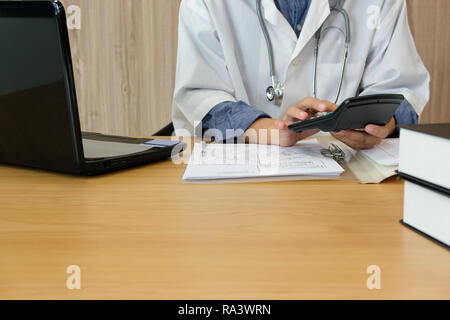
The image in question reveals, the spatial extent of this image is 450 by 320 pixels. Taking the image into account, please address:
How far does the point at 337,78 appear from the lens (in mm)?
1333

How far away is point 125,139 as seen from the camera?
3.25 ft

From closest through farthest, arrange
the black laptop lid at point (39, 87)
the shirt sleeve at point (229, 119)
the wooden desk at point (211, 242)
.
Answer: the wooden desk at point (211, 242)
the black laptop lid at point (39, 87)
the shirt sleeve at point (229, 119)

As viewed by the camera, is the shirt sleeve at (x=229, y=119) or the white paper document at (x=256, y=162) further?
the shirt sleeve at (x=229, y=119)

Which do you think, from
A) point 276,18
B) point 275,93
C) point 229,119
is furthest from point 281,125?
point 276,18

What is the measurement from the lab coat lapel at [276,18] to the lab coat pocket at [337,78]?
0.41 ft

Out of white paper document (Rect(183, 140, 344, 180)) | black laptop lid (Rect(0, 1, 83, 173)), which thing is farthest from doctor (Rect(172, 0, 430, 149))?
black laptop lid (Rect(0, 1, 83, 173))

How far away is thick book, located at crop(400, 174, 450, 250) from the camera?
0.48 m

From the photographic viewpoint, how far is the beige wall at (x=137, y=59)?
2057 mm

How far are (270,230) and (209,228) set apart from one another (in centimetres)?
7

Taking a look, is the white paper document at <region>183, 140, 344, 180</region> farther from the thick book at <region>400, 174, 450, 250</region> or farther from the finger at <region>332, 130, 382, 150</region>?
the thick book at <region>400, 174, 450, 250</region>

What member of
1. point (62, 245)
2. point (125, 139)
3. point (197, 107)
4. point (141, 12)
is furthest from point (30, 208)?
point (141, 12)

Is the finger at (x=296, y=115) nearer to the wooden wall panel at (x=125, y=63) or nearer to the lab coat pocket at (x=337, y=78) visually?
the lab coat pocket at (x=337, y=78)

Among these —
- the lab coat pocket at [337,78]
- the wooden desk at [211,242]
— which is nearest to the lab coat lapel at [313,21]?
the lab coat pocket at [337,78]
